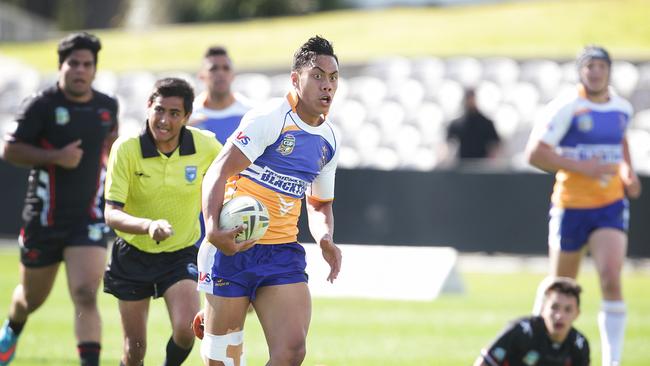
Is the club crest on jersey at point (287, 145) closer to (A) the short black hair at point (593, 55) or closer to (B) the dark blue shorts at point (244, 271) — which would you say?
(B) the dark blue shorts at point (244, 271)

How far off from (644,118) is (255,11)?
1066 inches

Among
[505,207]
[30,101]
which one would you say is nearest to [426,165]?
[505,207]

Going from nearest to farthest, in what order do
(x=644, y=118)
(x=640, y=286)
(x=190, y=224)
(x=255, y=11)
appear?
(x=190, y=224), (x=640, y=286), (x=644, y=118), (x=255, y=11)

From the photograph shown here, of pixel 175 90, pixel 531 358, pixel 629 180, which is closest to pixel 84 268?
pixel 175 90

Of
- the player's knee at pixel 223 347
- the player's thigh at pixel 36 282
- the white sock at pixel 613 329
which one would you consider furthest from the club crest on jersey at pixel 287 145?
the white sock at pixel 613 329

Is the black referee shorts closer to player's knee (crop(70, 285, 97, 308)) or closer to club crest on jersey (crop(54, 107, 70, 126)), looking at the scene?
player's knee (crop(70, 285, 97, 308))

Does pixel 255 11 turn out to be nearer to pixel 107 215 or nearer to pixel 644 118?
pixel 644 118

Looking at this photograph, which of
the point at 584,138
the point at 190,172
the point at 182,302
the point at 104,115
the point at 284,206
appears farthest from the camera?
the point at 584,138

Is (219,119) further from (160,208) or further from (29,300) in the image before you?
(160,208)

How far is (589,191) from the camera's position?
1027 cm

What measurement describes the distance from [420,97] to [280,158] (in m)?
20.9

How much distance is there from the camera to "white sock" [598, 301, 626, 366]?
9969 millimetres

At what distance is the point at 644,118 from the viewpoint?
81.0ft

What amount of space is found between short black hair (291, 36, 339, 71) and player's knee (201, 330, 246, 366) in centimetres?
161
